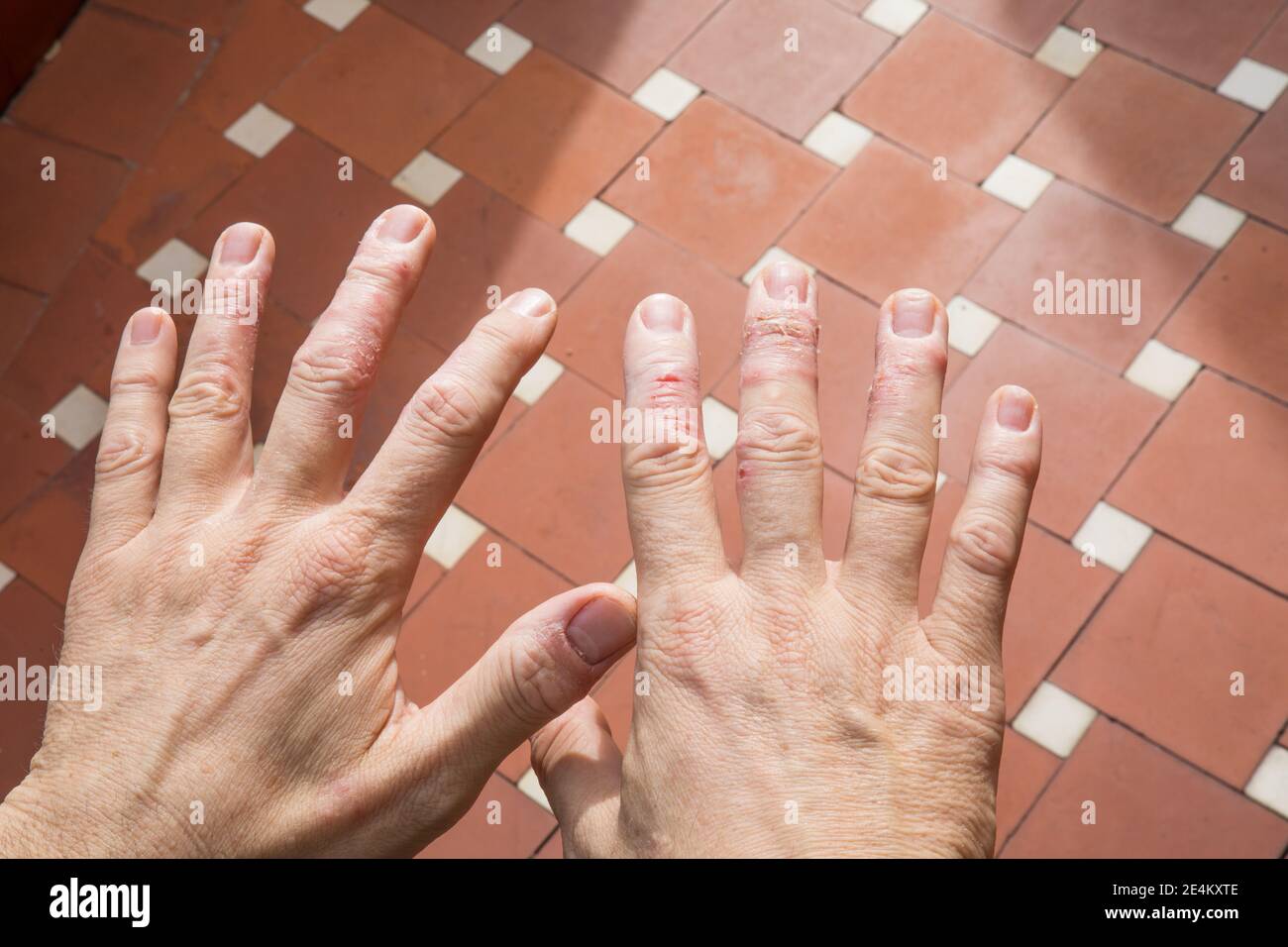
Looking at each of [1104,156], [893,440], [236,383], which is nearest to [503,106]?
[1104,156]

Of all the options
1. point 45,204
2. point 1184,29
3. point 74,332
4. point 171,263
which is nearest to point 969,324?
point 1184,29

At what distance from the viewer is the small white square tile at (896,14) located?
3.81 metres

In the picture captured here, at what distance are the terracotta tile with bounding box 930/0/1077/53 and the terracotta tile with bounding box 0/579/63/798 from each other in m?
3.15

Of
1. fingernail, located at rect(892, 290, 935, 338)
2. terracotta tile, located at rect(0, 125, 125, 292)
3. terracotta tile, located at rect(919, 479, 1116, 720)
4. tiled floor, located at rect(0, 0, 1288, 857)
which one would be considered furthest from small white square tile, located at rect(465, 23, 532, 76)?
fingernail, located at rect(892, 290, 935, 338)

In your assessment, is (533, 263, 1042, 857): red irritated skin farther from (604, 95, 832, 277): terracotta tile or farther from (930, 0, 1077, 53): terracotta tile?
(930, 0, 1077, 53): terracotta tile

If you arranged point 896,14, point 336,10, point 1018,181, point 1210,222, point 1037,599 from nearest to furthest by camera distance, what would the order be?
point 1037,599
point 1210,222
point 1018,181
point 896,14
point 336,10

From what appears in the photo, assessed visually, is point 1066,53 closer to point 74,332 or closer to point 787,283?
point 787,283

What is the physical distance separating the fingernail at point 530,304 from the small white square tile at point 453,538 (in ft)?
4.91

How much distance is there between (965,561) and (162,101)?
10.7 ft

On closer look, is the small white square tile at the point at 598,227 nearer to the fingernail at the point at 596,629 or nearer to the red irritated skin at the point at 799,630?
the red irritated skin at the point at 799,630

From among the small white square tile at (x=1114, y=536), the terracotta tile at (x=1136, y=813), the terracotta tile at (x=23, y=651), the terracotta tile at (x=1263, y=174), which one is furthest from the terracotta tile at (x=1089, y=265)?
the terracotta tile at (x=23, y=651)

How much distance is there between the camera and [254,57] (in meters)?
3.89

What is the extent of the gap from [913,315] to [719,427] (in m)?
1.61
